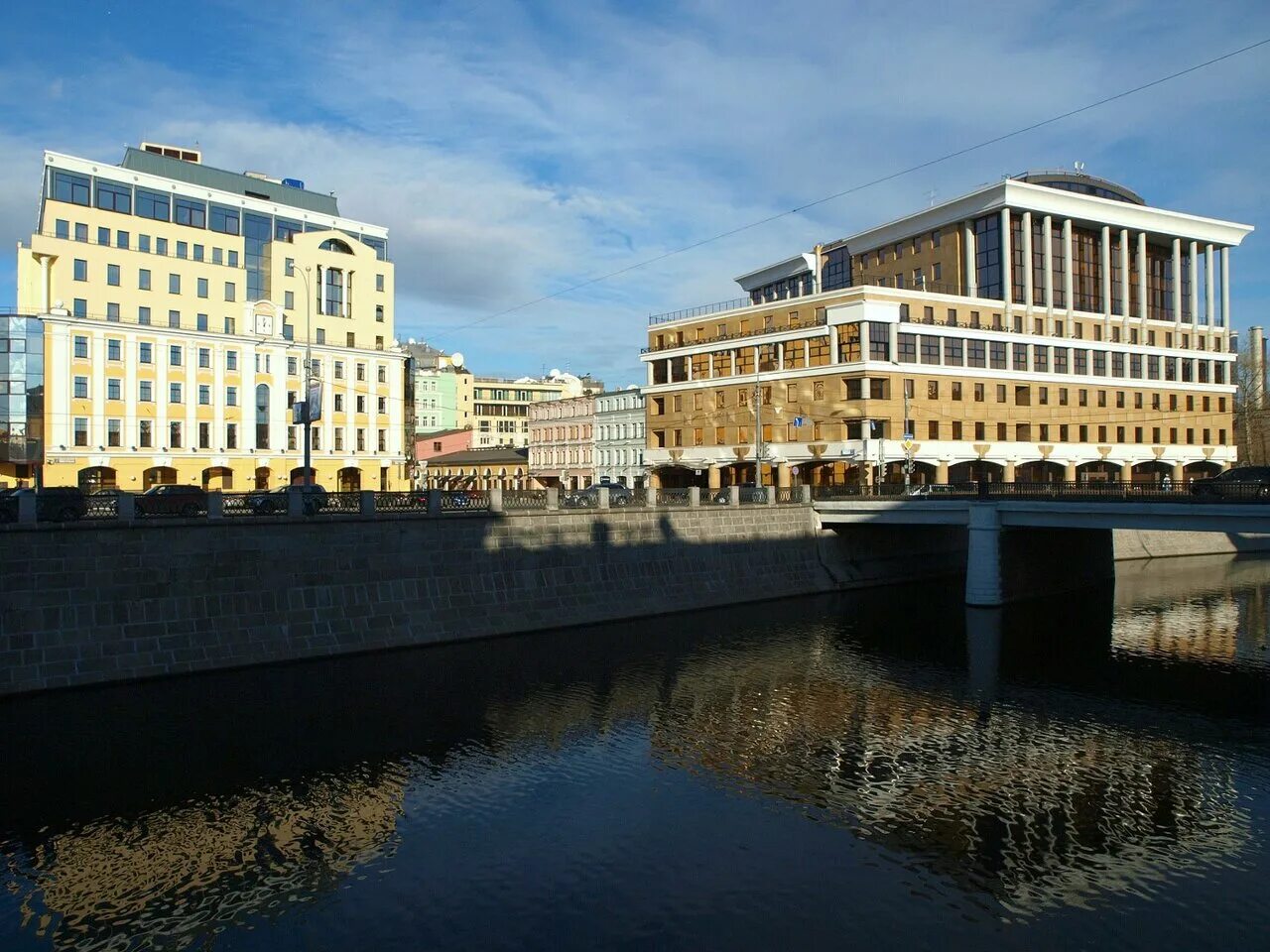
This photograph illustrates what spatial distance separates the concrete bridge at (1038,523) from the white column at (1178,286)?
3852 cm

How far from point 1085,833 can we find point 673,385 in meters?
67.1

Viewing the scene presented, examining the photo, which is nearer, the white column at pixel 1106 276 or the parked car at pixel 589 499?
the parked car at pixel 589 499

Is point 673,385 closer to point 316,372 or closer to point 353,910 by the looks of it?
point 316,372

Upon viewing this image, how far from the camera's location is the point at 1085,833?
20.0m

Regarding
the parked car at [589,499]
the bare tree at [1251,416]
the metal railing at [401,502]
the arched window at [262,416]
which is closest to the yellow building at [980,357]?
the parked car at [589,499]

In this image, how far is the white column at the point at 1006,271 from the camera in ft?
256

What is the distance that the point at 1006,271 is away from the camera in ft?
257

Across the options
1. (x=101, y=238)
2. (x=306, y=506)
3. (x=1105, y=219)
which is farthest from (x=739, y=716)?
(x=1105, y=219)

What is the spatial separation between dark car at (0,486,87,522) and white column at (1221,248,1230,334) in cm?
10009

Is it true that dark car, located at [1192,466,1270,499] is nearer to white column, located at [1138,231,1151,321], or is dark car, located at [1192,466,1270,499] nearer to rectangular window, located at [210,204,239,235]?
white column, located at [1138,231,1151,321]

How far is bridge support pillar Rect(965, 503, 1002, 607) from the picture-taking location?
164 feet

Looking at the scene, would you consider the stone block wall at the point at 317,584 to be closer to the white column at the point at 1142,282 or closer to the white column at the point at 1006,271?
the white column at the point at 1006,271

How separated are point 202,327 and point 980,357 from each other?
6409cm

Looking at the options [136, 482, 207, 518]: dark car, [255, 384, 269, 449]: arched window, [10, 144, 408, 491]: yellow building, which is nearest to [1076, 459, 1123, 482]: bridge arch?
[10, 144, 408, 491]: yellow building
